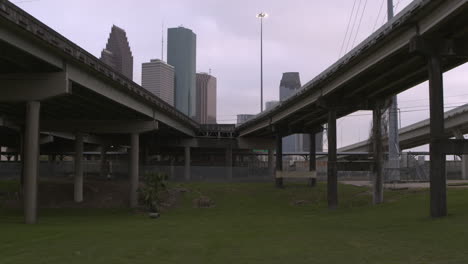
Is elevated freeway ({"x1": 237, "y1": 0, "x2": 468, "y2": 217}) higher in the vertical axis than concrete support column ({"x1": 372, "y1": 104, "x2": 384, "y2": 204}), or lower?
higher

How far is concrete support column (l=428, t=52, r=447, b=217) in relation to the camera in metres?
22.5

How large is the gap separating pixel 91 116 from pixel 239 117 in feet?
373

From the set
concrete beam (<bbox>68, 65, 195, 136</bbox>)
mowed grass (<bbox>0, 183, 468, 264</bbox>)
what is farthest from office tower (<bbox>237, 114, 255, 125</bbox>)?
mowed grass (<bbox>0, 183, 468, 264</bbox>)

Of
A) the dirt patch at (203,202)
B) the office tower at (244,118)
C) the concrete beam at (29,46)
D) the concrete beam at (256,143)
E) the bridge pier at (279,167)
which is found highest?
the office tower at (244,118)

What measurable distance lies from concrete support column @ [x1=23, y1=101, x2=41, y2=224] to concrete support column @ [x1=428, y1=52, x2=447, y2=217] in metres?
22.0

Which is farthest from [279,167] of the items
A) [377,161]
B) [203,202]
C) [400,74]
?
[400,74]

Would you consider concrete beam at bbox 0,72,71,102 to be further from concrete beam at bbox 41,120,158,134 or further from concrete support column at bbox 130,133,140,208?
concrete support column at bbox 130,133,140,208

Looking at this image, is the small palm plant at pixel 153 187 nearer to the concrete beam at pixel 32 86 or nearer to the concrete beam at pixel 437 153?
the concrete beam at pixel 32 86

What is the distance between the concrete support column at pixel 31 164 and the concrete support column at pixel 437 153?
72.3 feet

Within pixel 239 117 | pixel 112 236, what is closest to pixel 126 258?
pixel 112 236

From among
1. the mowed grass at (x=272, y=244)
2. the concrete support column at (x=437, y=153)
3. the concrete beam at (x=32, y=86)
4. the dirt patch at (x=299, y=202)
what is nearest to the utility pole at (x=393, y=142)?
the dirt patch at (x=299, y=202)

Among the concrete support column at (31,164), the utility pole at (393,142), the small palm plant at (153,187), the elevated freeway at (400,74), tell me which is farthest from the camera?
the utility pole at (393,142)

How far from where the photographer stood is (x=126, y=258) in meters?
14.6

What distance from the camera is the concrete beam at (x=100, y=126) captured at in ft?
156
